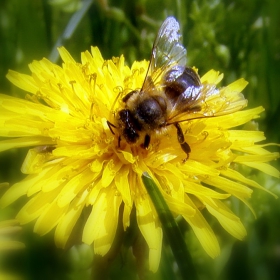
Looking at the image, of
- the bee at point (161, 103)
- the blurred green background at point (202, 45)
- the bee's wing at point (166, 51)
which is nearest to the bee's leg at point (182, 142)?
the bee at point (161, 103)

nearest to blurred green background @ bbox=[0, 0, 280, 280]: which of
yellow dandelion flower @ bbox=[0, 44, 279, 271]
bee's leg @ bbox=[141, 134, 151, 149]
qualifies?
yellow dandelion flower @ bbox=[0, 44, 279, 271]

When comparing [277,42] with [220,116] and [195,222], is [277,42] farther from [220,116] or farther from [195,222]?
[195,222]

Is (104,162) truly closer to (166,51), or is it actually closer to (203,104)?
(203,104)

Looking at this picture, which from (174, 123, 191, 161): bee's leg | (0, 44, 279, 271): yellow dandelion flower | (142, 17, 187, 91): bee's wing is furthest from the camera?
(142, 17, 187, 91): bee's wing

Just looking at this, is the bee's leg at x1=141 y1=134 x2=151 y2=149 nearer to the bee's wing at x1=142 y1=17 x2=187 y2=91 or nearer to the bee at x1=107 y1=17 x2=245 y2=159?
the bee at x1=107 y1=17 x2=245 y2=159

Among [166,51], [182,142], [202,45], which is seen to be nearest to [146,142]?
[182,142]

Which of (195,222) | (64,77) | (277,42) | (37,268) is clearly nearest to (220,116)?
(195,222)
